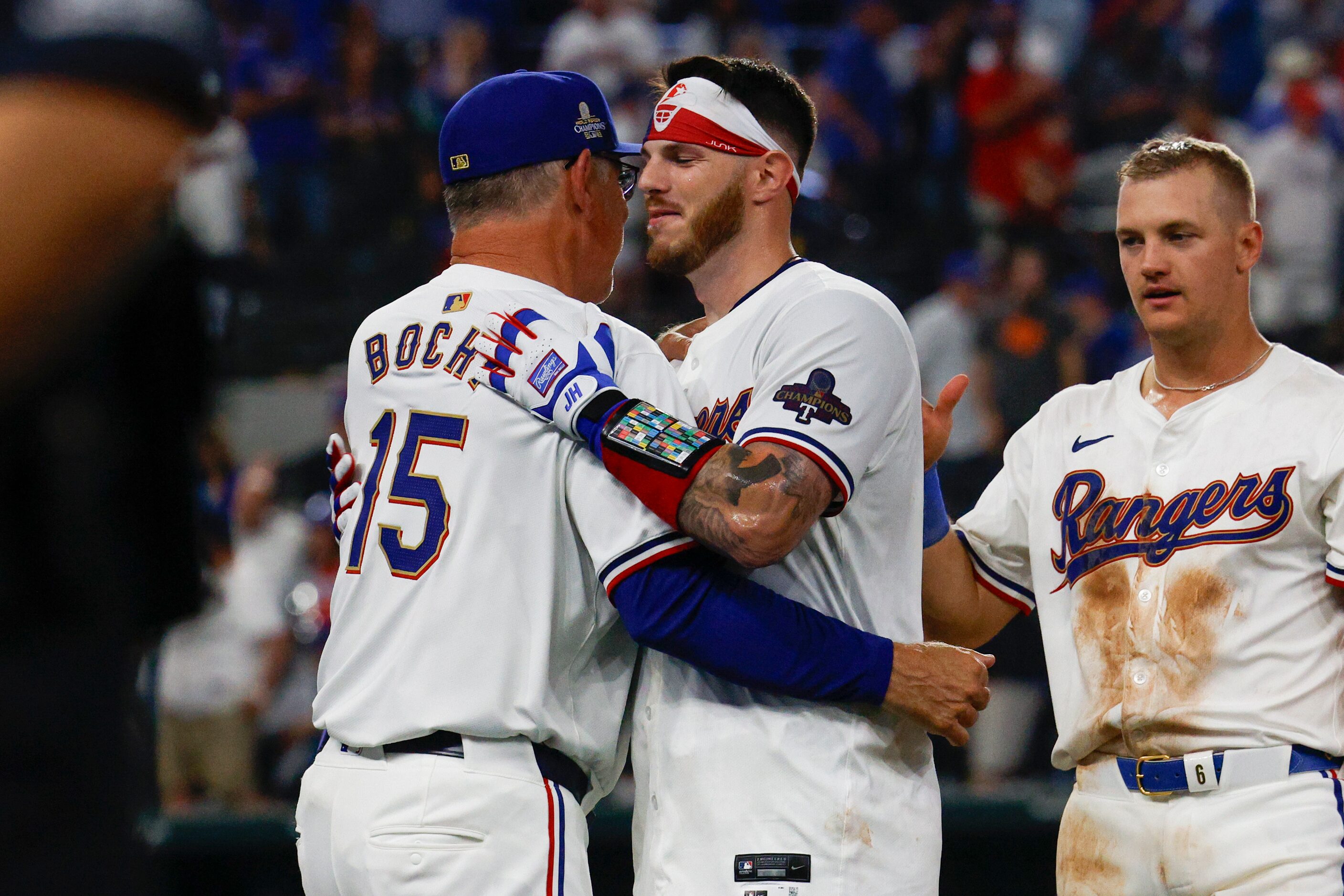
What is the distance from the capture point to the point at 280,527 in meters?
9.59

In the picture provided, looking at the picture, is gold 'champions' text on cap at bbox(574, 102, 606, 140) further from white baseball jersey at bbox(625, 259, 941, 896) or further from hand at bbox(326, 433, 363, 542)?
hand at bbox(326, 433, 363, 542)

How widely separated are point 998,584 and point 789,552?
4.58 ft

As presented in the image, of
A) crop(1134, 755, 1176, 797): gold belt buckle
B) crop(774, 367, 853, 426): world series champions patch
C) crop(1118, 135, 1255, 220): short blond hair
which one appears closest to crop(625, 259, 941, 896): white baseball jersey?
crop(774, 367, 853, 426): world series champions patch

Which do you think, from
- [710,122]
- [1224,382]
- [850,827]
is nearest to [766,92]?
[710,122]

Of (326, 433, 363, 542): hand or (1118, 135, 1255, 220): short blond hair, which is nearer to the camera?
(326, 433, 363, 542): hand

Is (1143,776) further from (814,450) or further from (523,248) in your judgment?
(523,248)

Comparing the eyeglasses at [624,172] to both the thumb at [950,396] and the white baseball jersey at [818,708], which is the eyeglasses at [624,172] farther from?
the thumb at [950,396]

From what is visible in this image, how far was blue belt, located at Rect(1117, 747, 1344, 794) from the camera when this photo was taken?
11.8 ft

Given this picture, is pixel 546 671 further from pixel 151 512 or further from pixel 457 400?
pixel 151 512

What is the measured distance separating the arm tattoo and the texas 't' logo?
3.80 ft

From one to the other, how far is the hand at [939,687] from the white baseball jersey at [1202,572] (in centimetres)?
67

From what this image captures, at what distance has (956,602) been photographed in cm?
429

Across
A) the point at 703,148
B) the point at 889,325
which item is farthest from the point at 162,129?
the point at 703,148

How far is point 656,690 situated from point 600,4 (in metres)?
9.74
